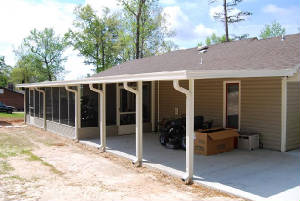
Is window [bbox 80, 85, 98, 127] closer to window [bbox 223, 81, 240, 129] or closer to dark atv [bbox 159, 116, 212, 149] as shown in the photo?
dark atv [bbox 159, 116, 212, 149]

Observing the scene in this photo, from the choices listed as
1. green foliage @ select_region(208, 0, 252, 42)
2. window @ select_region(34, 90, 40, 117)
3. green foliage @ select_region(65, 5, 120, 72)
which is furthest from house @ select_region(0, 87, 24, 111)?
green foliage @ select_region(208, 0, 252, 42)

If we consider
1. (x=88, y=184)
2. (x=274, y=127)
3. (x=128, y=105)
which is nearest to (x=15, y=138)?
(x=128, y=105)

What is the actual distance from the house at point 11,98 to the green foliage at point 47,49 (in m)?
6.23

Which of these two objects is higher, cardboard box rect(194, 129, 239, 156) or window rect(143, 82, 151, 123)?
window rect(143, 82, 151, 123)

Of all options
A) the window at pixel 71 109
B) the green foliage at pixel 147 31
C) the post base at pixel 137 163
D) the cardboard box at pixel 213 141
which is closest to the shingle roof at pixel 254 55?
the cardboard box at pixel 213 141

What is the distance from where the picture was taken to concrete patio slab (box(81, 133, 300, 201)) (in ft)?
15.1

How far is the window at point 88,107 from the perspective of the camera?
32.4 ft

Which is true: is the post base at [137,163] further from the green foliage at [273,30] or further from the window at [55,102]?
the green foliage at [273,30]

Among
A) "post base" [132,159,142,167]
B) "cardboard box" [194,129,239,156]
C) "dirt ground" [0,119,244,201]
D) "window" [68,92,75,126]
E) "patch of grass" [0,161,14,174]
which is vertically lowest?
"dirt ground" [0,119,244,201]

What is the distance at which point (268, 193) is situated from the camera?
446 centimetres

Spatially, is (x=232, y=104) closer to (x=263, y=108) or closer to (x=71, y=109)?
(x=263, y=108)

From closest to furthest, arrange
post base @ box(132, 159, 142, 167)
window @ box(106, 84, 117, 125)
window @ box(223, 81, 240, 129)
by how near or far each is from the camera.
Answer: post base @ box(132, 159, 142, 167)
window @ box(223, 81, 240, 129)
window @ box(106, 84, 117, 125)

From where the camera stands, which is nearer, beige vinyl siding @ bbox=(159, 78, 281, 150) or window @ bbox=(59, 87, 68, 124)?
beige vinyl siding @ bbox=(159, 78, 281, 150)

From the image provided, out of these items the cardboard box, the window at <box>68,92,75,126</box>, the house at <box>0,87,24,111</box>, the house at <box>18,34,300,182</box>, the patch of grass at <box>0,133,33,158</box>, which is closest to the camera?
the house at <box>18,34,300,182</box>
